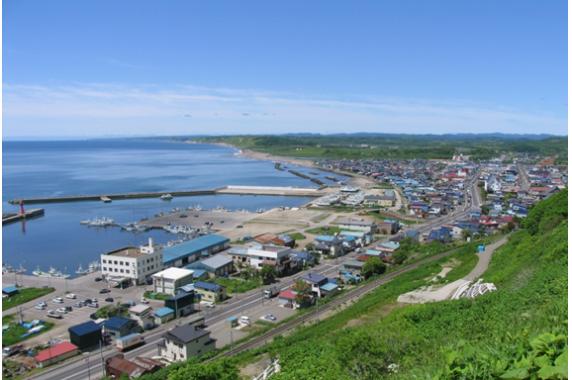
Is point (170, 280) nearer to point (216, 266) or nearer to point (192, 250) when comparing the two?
point (216, 266)

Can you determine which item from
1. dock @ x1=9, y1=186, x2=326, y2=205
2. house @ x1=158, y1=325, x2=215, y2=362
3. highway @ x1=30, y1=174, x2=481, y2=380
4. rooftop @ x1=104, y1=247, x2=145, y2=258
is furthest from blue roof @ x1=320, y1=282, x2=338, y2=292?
dock @ x1=9, y1=186, x2=326, y2=205

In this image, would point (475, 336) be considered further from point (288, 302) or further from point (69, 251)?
point (69, 251)

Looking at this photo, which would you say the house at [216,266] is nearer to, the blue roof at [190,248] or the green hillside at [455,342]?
the blue roof at [190,248]

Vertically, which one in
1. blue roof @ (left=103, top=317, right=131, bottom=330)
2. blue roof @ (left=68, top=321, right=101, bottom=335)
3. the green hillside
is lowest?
blue roof @ (left=103, top=317, right=131, bottom=330)

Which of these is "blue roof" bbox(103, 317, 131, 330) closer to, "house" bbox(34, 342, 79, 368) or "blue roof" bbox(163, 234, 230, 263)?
"house" bbox(34, 342, 79, 368)

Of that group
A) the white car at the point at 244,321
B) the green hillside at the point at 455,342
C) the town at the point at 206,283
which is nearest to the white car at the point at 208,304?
the town at the point at 206,283

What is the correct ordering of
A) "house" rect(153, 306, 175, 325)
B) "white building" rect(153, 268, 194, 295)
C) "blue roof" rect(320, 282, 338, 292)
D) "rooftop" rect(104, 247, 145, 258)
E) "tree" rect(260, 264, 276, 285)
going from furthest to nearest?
"rooftop" rect(104, 247, 145, 258), "tree" rect(260, 264, 276, 285), "white building" rect(153, 268, 194, 295), "blue roof" rect(320, 282, 338, 292), "house" rect(153, 306, 175, 325)

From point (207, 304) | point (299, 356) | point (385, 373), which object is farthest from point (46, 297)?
point (385, 373)
